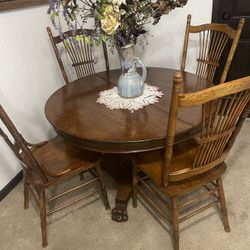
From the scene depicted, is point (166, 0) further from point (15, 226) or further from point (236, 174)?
point (15, 226)

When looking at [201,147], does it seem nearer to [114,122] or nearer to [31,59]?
[114,122]

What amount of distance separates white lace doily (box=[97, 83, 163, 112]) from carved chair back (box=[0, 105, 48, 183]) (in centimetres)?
51

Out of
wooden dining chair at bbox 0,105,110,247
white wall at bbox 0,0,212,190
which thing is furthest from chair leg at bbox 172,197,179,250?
white wall at bbox 0,0,212,190

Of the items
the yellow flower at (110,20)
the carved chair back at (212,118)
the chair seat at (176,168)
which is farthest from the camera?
the chair seat at (176,168)

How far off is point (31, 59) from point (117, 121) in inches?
45.3

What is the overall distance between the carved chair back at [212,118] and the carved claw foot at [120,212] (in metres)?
0.55

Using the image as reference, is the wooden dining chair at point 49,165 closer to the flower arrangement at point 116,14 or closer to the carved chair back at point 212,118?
the carved chair back at point 212,118

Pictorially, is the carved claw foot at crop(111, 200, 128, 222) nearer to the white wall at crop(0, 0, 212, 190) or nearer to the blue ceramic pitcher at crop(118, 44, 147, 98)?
the blue ceramic pitcher at crop(118, 44, 147, 98)

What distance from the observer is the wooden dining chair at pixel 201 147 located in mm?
1015

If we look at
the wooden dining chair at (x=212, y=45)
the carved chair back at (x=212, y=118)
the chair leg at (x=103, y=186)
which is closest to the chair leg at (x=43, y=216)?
the chair leg at (x=103, y=186)

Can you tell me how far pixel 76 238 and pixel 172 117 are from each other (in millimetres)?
1089

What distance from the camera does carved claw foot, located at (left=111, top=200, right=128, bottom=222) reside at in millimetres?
1766

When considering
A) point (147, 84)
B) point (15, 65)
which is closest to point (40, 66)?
point (15, 65)

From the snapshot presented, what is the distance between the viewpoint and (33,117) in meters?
2.26
